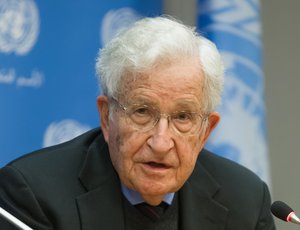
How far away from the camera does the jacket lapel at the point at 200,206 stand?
2439 mm

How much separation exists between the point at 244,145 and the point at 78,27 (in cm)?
104

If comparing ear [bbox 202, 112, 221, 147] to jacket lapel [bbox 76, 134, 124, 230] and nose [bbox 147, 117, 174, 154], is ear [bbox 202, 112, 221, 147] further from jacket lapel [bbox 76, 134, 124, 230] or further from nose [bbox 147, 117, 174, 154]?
jacket lapel [bbox 76, 134, 124, 230]

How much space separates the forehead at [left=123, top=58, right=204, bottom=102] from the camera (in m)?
2.20

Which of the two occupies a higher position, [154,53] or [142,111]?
[154,53]

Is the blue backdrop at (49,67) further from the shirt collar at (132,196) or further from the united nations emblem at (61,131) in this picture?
the shirt collar at (132,196)

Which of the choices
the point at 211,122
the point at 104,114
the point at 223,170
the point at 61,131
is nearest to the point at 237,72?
the point at 61,131

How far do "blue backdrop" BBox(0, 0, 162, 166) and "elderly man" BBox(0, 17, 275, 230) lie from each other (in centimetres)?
84

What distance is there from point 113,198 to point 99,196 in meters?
0.05

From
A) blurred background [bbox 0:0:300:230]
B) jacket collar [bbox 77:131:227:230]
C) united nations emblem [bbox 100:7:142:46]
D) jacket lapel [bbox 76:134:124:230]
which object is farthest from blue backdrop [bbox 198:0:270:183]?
jacket lapel [bbox 76:134:124:230]

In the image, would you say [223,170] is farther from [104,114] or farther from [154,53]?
[154,53]

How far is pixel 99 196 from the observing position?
2.32 m

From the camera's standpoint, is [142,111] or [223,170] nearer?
[142,111]

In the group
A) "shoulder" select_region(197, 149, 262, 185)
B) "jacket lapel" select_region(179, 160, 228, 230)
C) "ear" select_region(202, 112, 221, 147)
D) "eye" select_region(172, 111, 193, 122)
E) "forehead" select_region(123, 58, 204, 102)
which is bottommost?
"jacket lapel" select_region(179, 160, 228, 230)

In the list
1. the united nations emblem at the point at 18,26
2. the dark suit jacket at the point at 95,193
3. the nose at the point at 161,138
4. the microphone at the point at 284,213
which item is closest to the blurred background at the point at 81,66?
the united nations emblem at the point at 18,26
